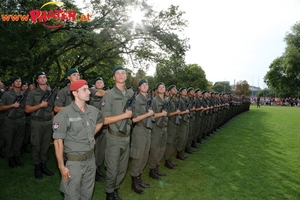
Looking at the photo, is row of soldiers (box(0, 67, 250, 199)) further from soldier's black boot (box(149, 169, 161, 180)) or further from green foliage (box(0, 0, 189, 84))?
green foliage (box(0, 0, 189, 84))

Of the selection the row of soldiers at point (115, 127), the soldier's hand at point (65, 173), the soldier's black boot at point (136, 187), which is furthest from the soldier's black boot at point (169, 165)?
the soldier's hand at point (65, 173)

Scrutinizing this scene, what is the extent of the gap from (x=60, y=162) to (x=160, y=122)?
303cm

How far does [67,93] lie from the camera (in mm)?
5059

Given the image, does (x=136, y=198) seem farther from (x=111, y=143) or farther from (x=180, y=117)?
(x=180, y=117)

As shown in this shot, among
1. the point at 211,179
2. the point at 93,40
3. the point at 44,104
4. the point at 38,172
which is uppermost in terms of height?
the point at 93,40

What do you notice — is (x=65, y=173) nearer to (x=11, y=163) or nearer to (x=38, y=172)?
(x=38, y=172)

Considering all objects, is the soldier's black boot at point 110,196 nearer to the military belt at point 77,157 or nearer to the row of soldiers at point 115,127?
the row of soldiers at point 115,127

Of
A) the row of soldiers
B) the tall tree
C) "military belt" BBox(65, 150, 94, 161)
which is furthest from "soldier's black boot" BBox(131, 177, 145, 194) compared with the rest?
the tall tree

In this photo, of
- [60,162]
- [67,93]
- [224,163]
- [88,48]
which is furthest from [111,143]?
[88,48]

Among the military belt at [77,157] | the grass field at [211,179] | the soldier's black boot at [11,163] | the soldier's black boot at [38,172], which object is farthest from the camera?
the soldier's black boot at [11,163]

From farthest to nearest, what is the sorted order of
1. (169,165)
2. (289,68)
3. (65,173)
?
1. (289,68)
2. (169,165)
3. (65,173)

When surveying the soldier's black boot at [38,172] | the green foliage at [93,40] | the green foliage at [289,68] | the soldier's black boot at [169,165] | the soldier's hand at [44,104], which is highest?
the green foliage at [289,68]

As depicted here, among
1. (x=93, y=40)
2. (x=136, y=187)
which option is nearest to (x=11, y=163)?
(x=136, y=187)

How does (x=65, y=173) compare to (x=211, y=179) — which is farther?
(x=211, y=179)
